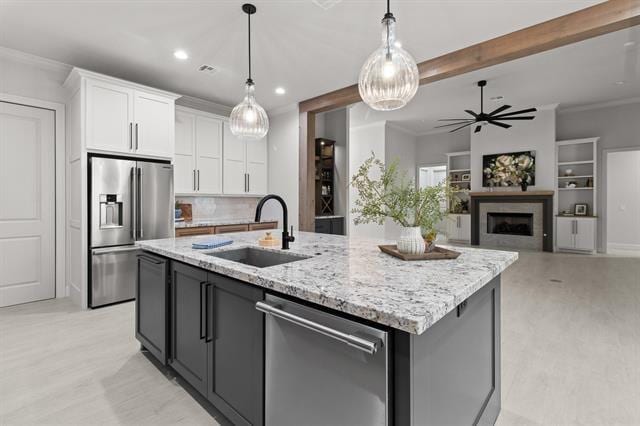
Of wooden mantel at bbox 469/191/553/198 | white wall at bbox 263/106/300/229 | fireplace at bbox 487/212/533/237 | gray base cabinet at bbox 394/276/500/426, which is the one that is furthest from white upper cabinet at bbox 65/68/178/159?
fireplace at bbox 487/212/533/237

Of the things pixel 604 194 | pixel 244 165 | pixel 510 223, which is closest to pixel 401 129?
pixel 510 223

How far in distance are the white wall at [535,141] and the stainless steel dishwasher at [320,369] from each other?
7.71 m

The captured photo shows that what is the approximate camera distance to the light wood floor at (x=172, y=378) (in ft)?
5.71

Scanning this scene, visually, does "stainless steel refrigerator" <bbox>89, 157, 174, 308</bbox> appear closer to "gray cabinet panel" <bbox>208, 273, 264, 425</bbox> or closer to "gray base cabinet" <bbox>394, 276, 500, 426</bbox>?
"gray cabinet panel" <bbox>208, 273, 264, 425</bbox>

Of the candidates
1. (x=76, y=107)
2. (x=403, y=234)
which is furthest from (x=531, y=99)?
(x=76, y=107)

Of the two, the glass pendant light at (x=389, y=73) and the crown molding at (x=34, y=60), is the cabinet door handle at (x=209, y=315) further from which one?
the crown molding at (x=34, y=60)

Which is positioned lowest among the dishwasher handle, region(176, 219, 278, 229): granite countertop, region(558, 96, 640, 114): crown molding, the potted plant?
the dishwasher handle

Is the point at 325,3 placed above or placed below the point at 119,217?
above

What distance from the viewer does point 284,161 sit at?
550 centimetres

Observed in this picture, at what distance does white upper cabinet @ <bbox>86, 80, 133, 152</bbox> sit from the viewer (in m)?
3.40

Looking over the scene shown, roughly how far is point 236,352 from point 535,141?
7896 millimetres

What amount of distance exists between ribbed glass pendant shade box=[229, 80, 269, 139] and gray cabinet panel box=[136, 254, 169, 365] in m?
1.24

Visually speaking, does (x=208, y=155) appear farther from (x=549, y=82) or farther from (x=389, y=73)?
(x=549, y=82)

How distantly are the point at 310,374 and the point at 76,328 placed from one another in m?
2.89
